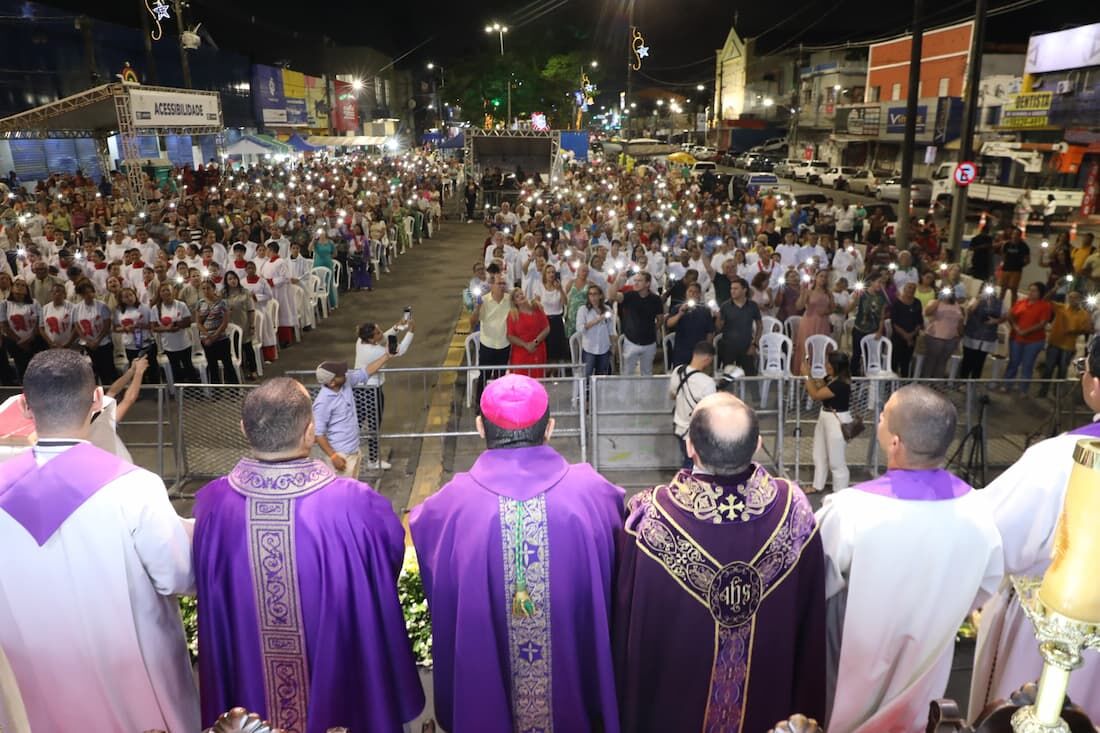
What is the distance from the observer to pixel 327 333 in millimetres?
13000

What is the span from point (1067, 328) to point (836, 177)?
33.4m

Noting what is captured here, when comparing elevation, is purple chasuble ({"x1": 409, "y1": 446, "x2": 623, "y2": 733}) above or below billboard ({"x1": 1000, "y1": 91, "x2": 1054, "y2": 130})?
below

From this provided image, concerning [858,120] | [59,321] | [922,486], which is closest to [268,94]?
[858,120]

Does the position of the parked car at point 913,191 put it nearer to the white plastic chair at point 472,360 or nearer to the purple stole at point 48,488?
the white plastic chair at point 472,360

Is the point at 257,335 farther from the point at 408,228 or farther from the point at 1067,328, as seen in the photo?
the point at 408,228

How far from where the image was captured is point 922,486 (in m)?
2.85

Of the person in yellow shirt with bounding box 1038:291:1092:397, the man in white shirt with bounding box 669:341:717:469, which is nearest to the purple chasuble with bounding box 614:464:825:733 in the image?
the man in white shirt with bounding box 669:341:717:469

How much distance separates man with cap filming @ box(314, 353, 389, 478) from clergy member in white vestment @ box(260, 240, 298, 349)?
19.1 ft

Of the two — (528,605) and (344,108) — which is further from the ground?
(344,108)

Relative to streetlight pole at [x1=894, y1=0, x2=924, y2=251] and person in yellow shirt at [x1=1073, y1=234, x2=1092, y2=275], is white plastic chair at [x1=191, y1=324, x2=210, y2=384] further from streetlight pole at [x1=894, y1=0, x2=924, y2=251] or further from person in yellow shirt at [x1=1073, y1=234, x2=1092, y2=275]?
streetlight pole at [x1=894, y1=0, x2=924, y2=251]

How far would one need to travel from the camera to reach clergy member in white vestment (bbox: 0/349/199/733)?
2748mm

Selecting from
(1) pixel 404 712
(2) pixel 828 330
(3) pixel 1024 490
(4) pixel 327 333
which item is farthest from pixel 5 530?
(4) pixel 327 333

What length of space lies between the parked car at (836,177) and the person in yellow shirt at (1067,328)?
32.8 m

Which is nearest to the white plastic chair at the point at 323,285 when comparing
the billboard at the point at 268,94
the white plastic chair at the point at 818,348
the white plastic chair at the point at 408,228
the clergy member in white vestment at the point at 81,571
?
the white plastic chair at the point at 408,228
